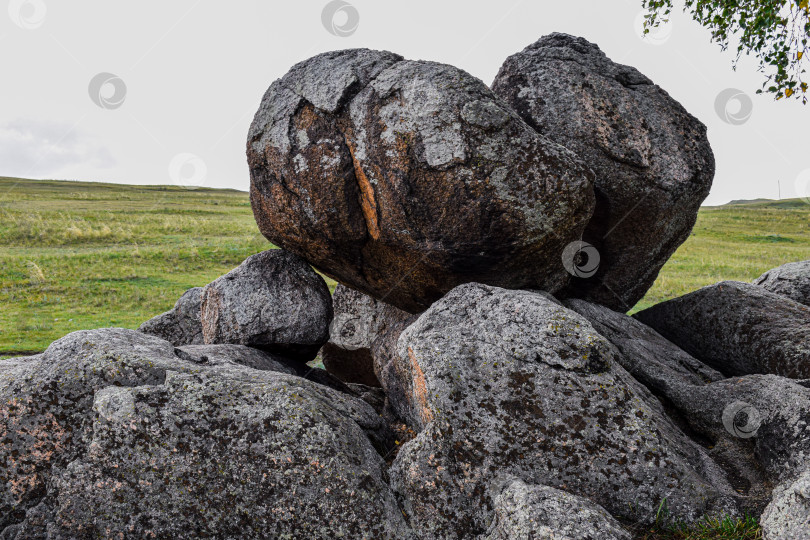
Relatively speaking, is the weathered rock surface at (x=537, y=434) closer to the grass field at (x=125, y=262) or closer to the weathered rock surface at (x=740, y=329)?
the weathered rock surface at (x=740, y=329)

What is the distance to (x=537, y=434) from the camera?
23.3 ft

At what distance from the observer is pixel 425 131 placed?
9477mm

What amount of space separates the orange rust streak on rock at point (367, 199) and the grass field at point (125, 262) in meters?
14.6

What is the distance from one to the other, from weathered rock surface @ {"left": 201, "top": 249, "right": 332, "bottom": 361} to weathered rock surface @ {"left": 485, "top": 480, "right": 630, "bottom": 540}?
255 inches

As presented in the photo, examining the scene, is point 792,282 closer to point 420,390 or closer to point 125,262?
point 420,390

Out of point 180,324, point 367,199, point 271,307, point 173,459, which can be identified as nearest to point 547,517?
point 173,459

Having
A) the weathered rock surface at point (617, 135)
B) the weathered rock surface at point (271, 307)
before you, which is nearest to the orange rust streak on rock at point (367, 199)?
the weathered rock surface at point (271, 307)

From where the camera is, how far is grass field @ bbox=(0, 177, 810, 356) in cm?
2406

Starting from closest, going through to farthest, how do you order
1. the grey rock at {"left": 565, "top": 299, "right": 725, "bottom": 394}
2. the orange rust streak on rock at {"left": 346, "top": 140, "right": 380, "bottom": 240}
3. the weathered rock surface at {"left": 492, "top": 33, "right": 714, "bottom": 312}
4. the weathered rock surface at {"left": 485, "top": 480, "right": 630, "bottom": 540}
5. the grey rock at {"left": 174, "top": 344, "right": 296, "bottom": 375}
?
the weathered rock surface at {"left": 485, "top": 480, "right": 630, "bottom": 540}, the grey rock at {"left": 174, "top": 344, "right": 296, "bottom": 375}, the grey rock at {"left": 565, "top": 299, "right": 725, "bottom": 394}, the orange rust streak on rock at {"left": 346, "top": 140, "right": 380, "bottom": 240}, the weathered rock surface at {"left": 492, "top": 33, "right": 714, "bottom": 312}

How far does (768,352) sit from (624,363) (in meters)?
3.01

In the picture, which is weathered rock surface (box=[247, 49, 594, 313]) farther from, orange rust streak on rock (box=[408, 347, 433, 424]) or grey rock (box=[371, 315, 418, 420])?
orange rust streak on rock (box=[408, 347, 433, 424])

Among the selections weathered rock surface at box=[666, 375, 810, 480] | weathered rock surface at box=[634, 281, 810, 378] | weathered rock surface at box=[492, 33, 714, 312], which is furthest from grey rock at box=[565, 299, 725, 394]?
weathered rock surface at box=[492, 33, 714, 312]

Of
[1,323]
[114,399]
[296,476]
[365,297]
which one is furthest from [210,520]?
[1,323]

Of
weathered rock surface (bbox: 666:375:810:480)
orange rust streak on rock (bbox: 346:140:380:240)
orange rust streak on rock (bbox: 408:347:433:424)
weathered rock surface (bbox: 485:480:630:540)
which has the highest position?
orange rust streak on rock (bbox: 346:140:380:240)
